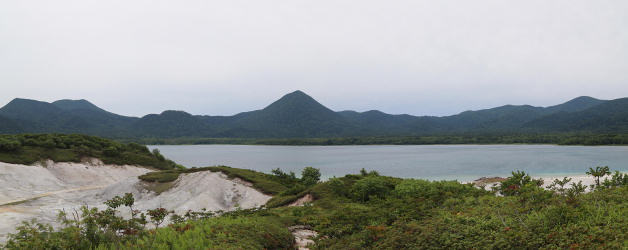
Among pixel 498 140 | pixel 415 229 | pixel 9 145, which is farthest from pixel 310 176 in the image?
pixel 498 140

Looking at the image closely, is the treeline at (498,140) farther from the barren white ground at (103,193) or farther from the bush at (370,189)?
the bush at (370,189)

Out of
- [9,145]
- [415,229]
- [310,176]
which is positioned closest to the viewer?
[415,229]

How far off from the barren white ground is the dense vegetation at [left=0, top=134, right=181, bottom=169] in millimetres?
4069

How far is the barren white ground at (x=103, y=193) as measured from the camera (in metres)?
29.2

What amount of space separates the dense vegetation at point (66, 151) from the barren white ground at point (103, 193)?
13.4ft

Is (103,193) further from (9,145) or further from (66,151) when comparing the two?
(9,145)

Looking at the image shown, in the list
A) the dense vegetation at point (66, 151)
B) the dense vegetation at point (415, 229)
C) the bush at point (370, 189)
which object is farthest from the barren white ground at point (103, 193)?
the dense vegetation at point (415, 229)

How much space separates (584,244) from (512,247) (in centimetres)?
134

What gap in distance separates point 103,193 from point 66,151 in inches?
Answer: 728

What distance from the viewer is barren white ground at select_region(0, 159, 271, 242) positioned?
95.7 ft

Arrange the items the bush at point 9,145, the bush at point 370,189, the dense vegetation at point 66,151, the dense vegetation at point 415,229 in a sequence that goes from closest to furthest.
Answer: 1. the dense vegetation at point 415,229
2. the bush at point 370,189
3. the bush at point 9,145
4. the dense vegetation at point 66,151

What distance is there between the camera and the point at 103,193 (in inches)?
1412

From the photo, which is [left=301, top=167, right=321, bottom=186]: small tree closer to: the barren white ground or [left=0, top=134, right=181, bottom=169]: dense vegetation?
the barren white ground

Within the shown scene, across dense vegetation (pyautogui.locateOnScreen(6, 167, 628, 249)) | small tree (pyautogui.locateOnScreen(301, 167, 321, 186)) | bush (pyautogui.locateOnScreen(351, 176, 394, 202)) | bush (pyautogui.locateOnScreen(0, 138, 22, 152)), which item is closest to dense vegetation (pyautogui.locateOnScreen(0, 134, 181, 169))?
bush (pyautogui.locateOnScreen(0, 138, 22, 152))
